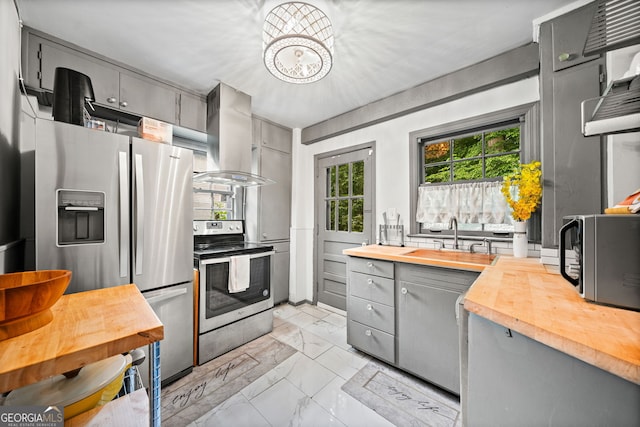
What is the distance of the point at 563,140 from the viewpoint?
4.89 feet

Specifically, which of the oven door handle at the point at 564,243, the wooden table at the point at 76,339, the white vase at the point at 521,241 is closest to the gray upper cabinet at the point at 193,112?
the wooden table at the point at 76,339

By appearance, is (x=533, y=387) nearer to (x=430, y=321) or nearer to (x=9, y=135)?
(x=430, y=321)

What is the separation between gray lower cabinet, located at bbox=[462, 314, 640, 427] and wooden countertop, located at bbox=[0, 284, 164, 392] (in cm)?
108

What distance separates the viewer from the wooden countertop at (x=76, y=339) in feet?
1.89

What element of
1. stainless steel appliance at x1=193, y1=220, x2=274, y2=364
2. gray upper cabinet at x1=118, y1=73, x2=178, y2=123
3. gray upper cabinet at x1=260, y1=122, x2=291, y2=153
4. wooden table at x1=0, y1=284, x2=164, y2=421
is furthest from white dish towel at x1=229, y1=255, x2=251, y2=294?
gray upper cabinet at x1=260, y1=122, x2=291, y2=153

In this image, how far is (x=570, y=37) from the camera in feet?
4.81

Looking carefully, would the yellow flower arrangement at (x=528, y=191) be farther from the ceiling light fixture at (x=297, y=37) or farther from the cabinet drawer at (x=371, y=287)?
the ceiling light fixture at (x=297, y=37)

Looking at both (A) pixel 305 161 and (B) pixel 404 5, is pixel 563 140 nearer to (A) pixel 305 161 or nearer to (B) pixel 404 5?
(B) pixel 404 5

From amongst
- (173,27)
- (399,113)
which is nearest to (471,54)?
(399,113)

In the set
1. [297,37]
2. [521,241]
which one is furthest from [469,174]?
[297,37]

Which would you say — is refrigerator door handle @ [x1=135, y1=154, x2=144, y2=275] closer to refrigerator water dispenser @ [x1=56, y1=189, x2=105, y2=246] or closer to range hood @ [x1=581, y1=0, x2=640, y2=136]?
refrigerator water dispenser @ [x1=56, y1=189, x2=105, y2=246]

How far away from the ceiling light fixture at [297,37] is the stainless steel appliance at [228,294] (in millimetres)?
1642

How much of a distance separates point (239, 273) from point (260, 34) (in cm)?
197

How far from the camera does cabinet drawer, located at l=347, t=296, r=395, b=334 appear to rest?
194 centimetres
